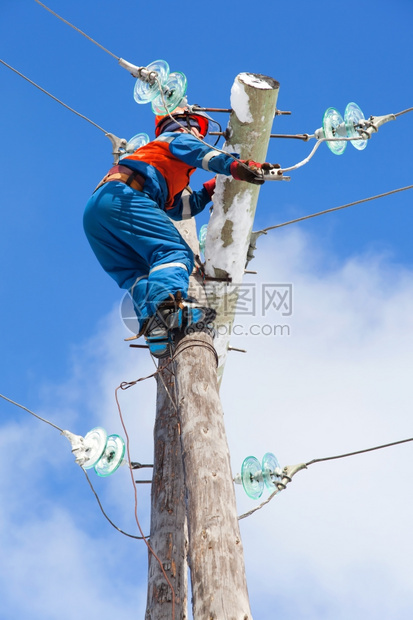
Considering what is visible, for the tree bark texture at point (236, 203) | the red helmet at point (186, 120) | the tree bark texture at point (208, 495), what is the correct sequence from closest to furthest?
the tree bark texture at point (208, 495), the tree bark texture at point (236, 203), the red helmet at point (186, 120)

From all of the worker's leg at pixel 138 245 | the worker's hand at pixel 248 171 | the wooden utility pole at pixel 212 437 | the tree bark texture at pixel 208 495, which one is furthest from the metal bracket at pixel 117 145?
the tree bark texture at pixel 208 495

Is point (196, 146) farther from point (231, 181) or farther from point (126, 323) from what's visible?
point (126, 323)

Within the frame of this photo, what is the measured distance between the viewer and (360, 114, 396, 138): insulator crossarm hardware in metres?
4.20

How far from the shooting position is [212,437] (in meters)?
2.72

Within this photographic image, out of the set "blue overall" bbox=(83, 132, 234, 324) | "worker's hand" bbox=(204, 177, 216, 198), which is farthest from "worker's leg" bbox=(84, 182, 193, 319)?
"worker's hand" bbox=(204, 177, 216, 198)

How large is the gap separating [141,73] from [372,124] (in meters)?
1.35

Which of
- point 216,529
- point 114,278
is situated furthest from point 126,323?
point 216,529

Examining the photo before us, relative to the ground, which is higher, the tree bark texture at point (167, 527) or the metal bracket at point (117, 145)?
the metal bracket at point (117, 145)

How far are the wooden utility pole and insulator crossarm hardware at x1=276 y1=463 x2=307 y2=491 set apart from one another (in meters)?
0.70

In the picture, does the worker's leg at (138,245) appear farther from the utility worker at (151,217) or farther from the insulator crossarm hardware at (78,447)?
the insulator crossarm hardware at (78,447)

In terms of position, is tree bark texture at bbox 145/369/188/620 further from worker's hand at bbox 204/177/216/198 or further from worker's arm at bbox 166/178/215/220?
worker's hand at bbox 204/177/216/198

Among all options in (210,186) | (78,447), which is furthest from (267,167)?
(78,447)

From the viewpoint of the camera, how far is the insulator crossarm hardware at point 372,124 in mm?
4203

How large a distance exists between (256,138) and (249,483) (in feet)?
5.97
